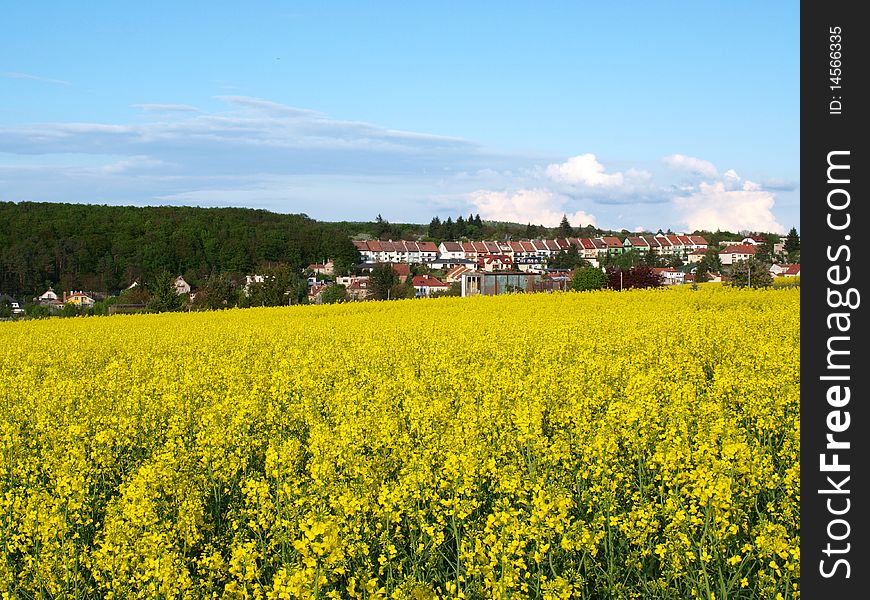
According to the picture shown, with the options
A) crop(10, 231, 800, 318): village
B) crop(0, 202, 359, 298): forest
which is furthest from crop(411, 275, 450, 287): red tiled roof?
crop(0, 202, 359, 298): forest

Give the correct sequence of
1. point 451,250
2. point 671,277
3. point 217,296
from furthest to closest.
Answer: point 451,250 → point 671,277 → point 217,296

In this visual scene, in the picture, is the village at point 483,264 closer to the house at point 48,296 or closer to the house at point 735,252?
the house at point 48,296

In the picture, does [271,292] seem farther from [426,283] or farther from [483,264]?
[483,264]

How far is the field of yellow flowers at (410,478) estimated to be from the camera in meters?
5.07

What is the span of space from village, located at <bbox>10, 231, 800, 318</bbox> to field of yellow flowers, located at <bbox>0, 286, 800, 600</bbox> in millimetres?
44704

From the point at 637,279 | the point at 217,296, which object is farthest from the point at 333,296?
the point at 637,279

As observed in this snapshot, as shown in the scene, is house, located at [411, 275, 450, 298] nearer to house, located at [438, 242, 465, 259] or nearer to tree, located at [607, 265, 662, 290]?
tree, located at [607, 265, 662, 290]

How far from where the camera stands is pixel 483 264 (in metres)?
135

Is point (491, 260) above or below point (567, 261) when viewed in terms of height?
above

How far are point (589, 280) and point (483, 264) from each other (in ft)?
266

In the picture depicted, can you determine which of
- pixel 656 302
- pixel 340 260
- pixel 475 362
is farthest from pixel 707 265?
pixel 475 362
